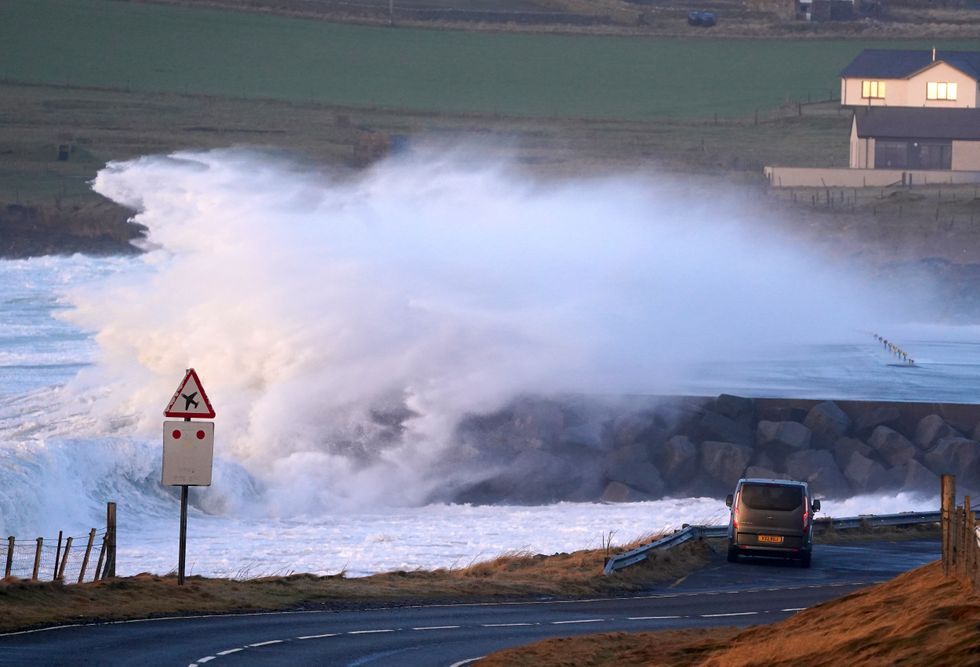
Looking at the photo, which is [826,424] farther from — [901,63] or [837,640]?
[901,63]

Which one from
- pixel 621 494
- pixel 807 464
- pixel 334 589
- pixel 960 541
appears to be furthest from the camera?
pixel 807 464

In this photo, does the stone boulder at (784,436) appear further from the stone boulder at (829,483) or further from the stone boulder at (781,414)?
the stone boulder at (781,414)

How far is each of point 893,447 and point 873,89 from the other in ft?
187

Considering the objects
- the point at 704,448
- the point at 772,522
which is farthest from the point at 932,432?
the point at 772,522

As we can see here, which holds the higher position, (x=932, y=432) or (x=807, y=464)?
(x=932, y=432)

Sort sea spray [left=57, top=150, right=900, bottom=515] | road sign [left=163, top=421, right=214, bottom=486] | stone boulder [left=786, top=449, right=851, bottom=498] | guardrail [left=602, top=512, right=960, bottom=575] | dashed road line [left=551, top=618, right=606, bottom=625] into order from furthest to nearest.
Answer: sea spray [left=57, top=150, right=900, bottom=515] < stone boulder [left=786, top=449, right=851, bottom=498] < guardrail [left=602, top=512, right=960, bottom=575] < dashed road line [left=551, top=618, right=606, bottom=625] < road sign [left=163, top=421, right=214, bottom=486]

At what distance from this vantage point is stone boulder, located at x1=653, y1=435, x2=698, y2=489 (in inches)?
1337

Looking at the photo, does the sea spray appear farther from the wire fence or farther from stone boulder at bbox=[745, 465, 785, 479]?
the wire fence

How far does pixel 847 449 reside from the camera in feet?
114

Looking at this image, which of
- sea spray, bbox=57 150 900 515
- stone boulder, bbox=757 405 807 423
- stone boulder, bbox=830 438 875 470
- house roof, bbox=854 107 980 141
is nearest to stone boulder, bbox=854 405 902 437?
stone boulder, bbox=830 438 875 470

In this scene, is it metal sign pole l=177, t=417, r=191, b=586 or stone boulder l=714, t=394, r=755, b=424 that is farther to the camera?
stone boulder l=714, t=394, r=755, b=424

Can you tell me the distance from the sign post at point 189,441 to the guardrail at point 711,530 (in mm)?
6542

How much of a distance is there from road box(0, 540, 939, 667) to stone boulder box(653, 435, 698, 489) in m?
9.36

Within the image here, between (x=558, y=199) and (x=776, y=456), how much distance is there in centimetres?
2594
